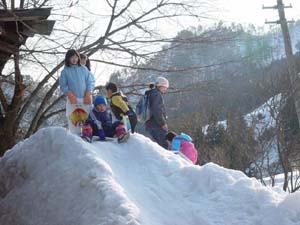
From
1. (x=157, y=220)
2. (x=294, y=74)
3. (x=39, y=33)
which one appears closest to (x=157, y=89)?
(x=39, y=33)

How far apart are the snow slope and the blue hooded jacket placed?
125 centimetres

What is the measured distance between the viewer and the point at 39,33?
8484 mm

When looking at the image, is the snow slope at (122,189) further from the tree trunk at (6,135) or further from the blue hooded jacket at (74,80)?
the tree trunk at (6,135)

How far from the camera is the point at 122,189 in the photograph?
4.72 meters

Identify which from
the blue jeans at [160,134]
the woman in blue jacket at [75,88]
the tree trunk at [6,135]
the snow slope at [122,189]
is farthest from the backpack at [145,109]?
the tree trunk at [6,135]

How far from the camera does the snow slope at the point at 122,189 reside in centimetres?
444

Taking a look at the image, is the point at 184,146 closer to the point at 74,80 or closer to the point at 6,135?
the point at 74,80

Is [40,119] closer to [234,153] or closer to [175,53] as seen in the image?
[175,53]

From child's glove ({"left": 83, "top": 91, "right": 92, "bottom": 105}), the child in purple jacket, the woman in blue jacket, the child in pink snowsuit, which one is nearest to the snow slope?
the child in purple jacket

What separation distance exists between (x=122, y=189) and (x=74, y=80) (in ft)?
10.1

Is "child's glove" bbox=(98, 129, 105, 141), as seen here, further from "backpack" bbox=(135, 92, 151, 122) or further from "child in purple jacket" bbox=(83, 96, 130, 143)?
"backpack" bbox=(135, 92, 151, 122)

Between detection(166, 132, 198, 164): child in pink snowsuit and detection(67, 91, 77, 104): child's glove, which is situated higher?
detection(67, 91, 77, 104): child's glove

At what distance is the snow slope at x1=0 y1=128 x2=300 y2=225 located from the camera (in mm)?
4438

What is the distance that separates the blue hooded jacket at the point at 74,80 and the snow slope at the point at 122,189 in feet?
4.11
